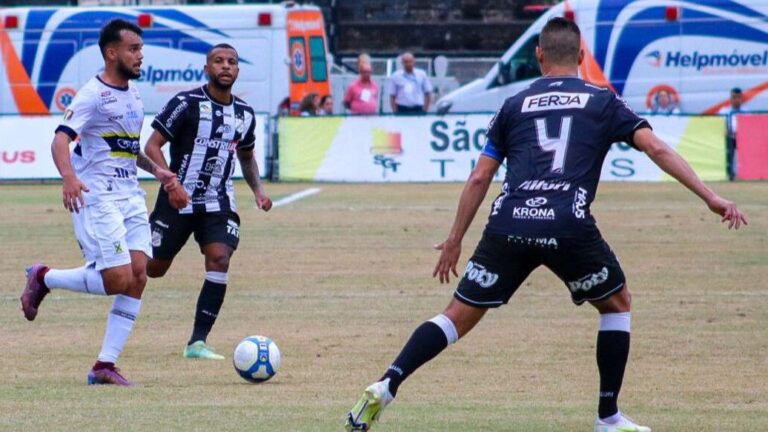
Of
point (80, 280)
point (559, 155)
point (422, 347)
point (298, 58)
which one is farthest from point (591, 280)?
point (298, 58)

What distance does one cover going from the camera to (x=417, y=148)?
26031 millimetres

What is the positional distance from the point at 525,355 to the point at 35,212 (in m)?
12.5

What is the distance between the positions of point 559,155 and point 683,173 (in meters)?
0.57

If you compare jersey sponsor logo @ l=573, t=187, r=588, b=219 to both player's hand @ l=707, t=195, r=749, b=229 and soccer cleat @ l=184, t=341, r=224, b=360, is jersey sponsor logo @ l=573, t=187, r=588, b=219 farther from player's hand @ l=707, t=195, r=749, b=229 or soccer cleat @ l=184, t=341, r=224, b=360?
soccer cleat @ l=184, t=341, r=224, b=360

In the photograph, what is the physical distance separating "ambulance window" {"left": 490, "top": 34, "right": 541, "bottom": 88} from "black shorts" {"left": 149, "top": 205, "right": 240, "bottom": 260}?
67.0 ft

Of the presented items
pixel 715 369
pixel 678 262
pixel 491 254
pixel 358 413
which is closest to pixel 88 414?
pixel 358 413

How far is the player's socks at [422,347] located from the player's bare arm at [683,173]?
121 centimetres

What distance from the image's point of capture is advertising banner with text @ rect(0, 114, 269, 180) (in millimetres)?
25984

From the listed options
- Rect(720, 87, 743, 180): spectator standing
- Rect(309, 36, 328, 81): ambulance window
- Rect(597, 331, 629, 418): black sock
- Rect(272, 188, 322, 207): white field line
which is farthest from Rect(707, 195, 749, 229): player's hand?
Rect(309, 36, 328, 81): ambulance window

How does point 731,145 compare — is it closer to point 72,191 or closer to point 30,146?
point 30,146

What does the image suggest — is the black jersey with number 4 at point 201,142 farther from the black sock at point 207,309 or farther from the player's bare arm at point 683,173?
the player's bare arm at point 683,173

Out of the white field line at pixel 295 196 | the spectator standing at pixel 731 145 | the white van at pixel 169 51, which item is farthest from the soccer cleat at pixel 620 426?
the white van at pixel 169 51

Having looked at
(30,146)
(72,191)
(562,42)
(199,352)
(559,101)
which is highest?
(562,42)

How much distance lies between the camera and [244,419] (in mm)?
7848
